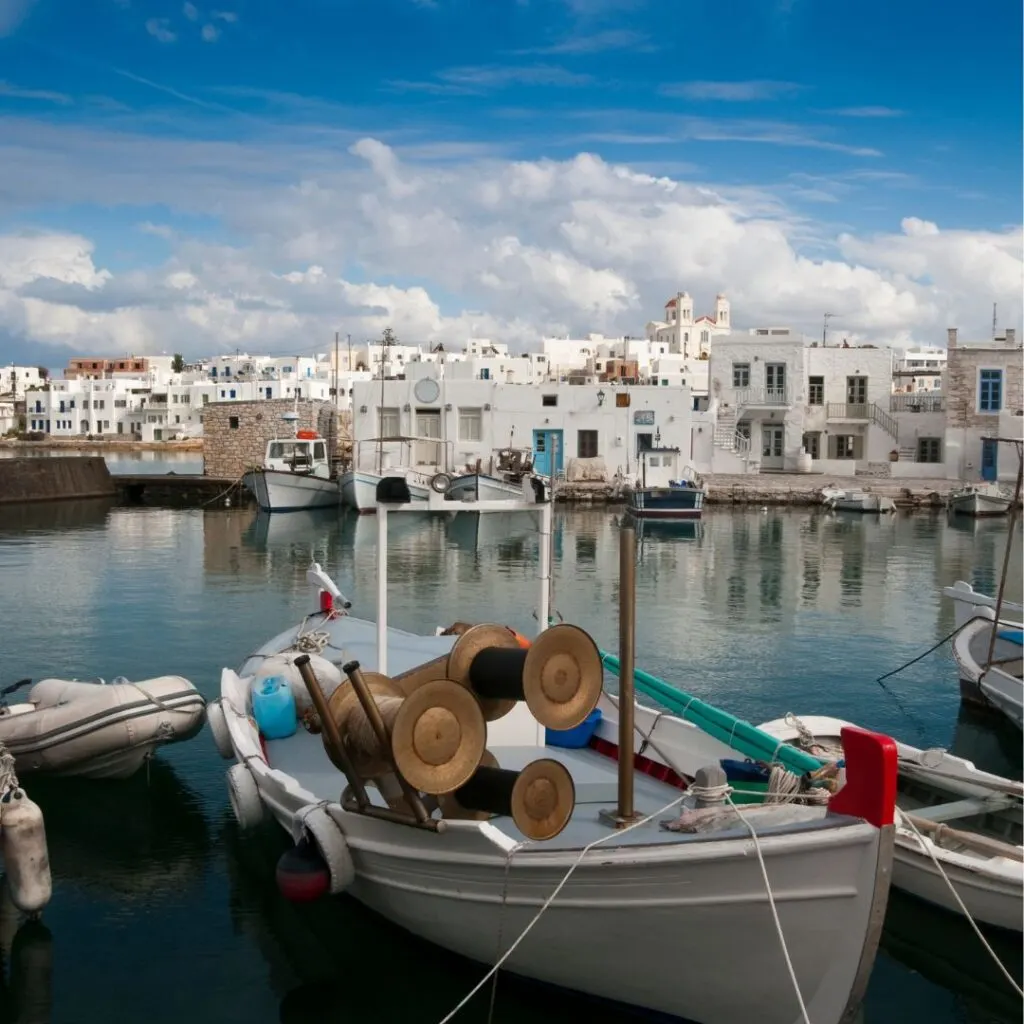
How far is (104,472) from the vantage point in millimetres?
47469

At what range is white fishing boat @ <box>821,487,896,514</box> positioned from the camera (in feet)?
137

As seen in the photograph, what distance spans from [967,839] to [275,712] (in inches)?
229

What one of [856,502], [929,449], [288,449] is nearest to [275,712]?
[856,502]

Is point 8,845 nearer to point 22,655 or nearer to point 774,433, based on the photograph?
point 22,655

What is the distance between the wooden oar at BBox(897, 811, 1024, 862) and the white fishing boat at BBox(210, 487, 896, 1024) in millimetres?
1115

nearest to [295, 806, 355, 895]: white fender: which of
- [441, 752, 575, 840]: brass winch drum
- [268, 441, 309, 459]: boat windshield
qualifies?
[441, 752, 575, 840]: brass winch drum

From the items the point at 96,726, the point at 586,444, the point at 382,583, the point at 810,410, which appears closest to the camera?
the point at 382,583

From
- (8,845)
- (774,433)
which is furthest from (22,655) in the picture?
(774,433)

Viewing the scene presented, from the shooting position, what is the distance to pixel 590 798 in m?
8.13

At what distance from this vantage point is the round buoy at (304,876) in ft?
23.4

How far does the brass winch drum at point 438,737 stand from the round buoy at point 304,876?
1.37 metres

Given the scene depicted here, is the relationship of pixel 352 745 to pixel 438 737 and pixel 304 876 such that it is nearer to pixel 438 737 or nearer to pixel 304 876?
pixel 438 737

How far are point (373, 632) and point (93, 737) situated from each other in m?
3.80

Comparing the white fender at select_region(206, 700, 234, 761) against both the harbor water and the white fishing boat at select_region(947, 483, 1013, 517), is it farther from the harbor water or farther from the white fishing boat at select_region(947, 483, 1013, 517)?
the white fishing boat at select_region(947, 483, 1013, 517)
